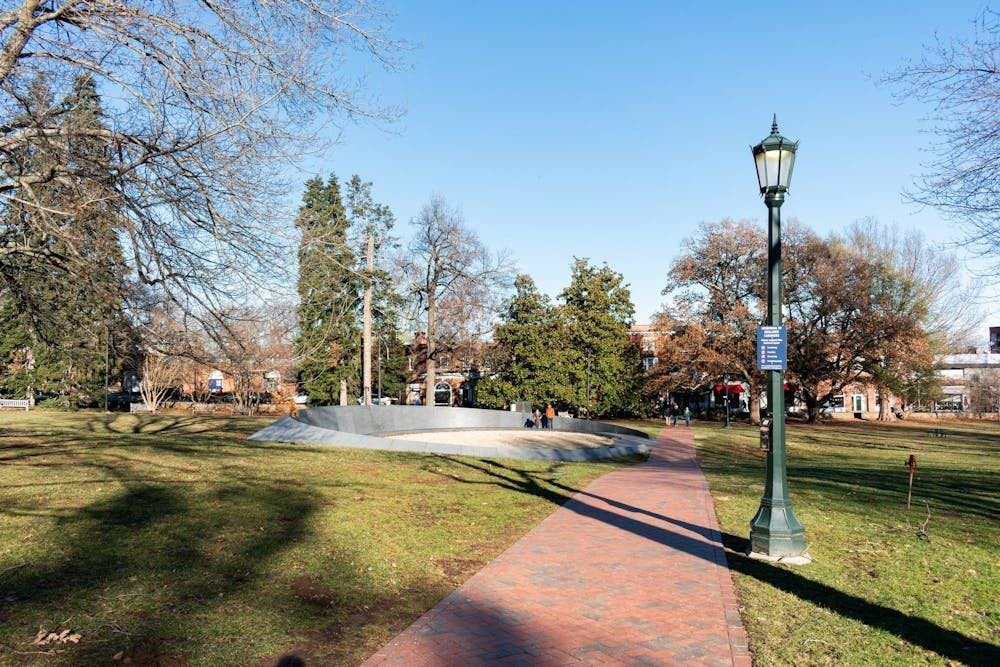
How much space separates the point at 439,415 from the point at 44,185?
25088 millimetres

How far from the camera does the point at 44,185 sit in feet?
26.8

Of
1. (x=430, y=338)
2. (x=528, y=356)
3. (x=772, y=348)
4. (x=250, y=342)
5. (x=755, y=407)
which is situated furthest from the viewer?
(x=755, y=407)

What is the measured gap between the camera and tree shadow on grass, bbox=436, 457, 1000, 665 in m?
5.19

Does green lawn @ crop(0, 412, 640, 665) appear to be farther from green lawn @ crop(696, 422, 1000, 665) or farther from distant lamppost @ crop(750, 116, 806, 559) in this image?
distant lamppost @ crop(750, 116, 806, 559)

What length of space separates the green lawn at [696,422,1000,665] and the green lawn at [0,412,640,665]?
9.33 feet

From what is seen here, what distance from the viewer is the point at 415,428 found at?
1207 inches

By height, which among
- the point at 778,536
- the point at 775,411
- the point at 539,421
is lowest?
the point at 539,421

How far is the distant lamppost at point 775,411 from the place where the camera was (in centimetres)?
781

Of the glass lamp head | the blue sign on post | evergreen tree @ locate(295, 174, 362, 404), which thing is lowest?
the blue sign on post

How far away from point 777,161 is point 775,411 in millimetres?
2869

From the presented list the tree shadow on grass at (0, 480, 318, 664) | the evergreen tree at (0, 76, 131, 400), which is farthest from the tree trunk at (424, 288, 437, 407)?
the tree shadow on grass at (0, 480, 318, 664)

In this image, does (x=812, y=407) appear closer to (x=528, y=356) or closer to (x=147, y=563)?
(x=528, y=356)

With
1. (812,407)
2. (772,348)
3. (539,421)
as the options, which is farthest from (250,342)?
(812,407)

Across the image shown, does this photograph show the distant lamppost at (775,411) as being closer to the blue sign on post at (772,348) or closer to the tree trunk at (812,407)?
the blue sign on post at (772,348)
